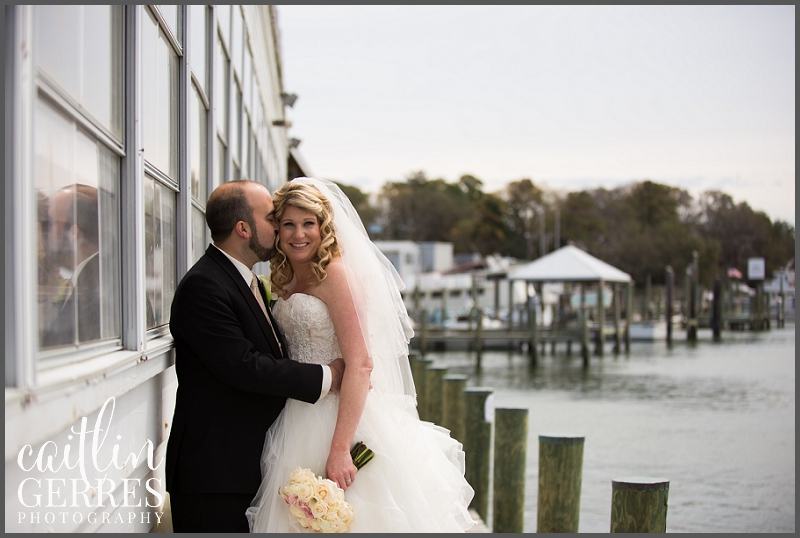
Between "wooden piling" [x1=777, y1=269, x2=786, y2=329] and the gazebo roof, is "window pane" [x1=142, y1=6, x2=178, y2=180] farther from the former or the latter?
"wooden piling" [x1=777, y1=269, x2=786, y2=329]

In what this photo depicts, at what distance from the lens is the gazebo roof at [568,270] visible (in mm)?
32550

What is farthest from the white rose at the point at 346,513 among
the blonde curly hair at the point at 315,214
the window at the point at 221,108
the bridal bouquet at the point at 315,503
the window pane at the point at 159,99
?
the window at the point at 221,108

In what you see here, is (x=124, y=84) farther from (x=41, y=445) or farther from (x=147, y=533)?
(x=147, y=533)

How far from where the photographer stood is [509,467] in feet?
21.5

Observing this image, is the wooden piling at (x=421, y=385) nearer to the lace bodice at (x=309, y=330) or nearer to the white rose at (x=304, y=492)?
the lace bodice at (x=309, y=330)

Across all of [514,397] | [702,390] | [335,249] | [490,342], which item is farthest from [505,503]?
[490,342]

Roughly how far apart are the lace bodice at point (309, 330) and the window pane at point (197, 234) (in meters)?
1.32

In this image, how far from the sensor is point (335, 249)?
3.28m

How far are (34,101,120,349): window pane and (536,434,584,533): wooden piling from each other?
365cm

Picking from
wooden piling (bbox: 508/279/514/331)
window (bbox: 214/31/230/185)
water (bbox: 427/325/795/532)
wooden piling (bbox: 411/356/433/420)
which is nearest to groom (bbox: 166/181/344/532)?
window (bbox: 214/31/230/185)

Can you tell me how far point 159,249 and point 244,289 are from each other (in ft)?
1.78

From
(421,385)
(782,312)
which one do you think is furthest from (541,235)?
(421,385)

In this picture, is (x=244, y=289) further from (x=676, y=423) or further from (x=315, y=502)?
(x=676, y=423)

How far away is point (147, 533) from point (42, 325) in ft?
4.45
